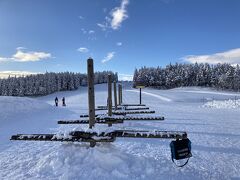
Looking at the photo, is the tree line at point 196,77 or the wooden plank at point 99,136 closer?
the wooden plank at point 99,136

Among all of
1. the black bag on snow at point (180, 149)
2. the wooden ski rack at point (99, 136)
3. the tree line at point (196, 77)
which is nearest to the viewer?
the black bag on snow at point (180, 149)

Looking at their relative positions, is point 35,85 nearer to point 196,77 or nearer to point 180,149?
point 196,77

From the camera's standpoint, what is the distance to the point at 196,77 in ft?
359

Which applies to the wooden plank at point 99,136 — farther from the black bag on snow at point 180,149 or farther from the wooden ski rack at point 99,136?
the black bag on snow at point 180,149

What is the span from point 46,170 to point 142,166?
2.34 m

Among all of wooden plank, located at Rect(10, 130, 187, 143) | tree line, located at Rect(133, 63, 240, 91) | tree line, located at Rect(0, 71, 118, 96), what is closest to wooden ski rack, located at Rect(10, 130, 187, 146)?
wooden plank, located at Rect(10, 130, 187, 143)

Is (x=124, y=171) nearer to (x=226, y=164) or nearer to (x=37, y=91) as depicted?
(x=226, y=164)

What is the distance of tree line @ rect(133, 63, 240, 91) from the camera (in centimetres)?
9881

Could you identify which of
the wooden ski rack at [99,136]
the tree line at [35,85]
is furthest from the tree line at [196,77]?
the wooden ski rack at [99,136]

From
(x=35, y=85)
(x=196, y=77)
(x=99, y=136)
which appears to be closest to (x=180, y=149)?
(x=99, y=136)

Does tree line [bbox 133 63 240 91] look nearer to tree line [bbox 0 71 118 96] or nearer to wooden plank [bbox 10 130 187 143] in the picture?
tree line [bbox 0 71 118 96]

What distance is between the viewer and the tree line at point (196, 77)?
98812 mm

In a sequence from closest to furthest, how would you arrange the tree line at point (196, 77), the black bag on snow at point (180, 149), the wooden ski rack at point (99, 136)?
1. the black bag on snow at point (180, 149)
2. the wooden ski rack at point (99, 136)
3. the tree line at point (196, 77)

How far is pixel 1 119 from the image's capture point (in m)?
15.3
